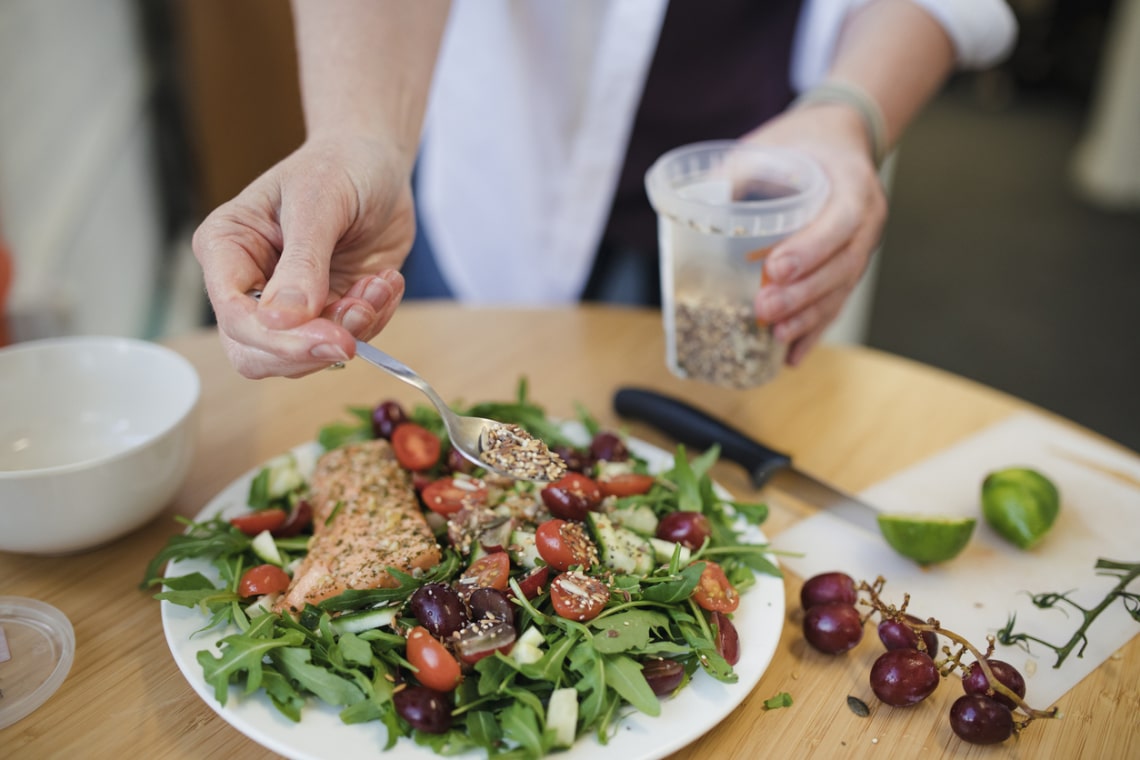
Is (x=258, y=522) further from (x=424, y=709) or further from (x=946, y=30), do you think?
(x=946, y=30)

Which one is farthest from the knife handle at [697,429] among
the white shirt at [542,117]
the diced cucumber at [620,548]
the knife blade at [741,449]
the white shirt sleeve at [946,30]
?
the white shirt sleeve at [946,30]

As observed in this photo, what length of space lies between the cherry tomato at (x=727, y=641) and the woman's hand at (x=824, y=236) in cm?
45

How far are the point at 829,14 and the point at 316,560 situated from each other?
1277 mm

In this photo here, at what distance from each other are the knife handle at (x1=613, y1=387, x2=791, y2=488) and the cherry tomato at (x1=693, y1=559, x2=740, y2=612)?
0.97ft

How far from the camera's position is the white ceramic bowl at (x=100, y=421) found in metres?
1.02

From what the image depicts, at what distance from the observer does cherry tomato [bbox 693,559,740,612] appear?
3.04ft

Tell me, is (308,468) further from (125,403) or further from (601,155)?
(601,155)

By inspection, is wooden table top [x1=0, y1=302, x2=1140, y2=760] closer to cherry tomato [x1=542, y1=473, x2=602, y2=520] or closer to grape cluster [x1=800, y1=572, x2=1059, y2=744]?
grape cluster [x1=800, y1=572, x2=1059, y2=744]

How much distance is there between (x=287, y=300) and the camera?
0.81m

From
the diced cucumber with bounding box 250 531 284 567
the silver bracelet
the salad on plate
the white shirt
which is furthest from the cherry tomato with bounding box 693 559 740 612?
the white shirt

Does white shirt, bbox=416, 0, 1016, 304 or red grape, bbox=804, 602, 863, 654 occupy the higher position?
white shirt, bbox=416, 0, 1016, 304

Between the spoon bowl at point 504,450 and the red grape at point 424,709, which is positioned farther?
the spoon bowl at point 504,450

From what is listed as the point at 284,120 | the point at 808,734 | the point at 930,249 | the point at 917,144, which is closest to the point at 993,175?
the point at 917,144

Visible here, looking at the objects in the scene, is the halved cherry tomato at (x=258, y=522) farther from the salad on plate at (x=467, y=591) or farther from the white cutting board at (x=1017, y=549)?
the white cutting board at (x=1017, y=549)
